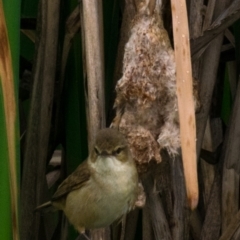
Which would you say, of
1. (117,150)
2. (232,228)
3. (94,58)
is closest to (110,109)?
(117,150)

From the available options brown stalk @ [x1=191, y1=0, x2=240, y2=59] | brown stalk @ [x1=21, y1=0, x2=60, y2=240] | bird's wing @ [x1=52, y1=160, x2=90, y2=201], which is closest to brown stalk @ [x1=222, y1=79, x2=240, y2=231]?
brown stalk @ [x1=191, y1=0, x2=240, y2=59]

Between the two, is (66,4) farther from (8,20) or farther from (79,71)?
(8,20)

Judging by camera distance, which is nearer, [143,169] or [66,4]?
[143,169]

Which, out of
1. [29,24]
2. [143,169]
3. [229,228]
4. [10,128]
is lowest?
[229,228]

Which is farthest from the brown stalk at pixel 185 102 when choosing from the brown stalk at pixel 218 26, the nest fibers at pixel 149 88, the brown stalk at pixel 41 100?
the brown stalk at pixel 41 100

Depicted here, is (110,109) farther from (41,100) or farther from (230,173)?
(230,173)

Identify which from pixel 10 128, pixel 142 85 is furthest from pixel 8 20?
pixel 142 85
